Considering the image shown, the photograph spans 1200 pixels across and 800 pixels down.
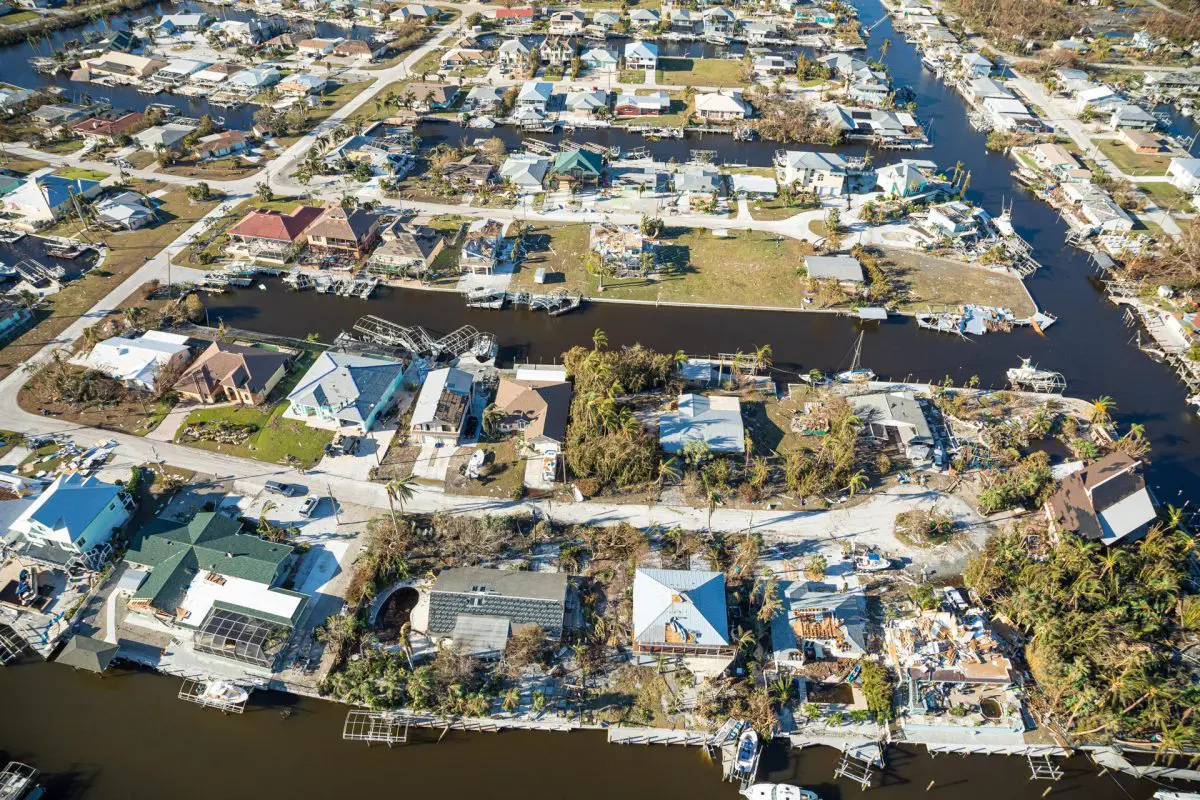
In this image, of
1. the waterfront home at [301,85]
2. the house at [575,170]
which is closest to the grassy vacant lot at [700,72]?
the house at [575,170]

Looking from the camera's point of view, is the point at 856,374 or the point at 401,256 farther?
the point at 401,256

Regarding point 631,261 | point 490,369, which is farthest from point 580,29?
point 490,369

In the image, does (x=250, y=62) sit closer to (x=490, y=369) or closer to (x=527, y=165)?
(x=527, y=165)

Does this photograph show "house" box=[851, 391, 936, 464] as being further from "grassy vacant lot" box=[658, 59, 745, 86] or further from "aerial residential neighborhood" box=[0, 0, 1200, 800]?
"grassy vacant lot" box=[658, 59, 745, 86]

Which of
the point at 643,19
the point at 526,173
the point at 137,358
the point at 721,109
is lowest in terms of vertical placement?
the point at 137,358

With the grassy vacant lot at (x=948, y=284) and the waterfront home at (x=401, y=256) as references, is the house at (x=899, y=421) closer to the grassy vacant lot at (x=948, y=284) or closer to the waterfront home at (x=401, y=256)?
the grassy vacant lot at (x=948, y=284)

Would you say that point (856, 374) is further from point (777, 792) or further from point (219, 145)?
point (219, 145)

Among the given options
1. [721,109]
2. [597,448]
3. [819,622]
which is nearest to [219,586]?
[597,448]

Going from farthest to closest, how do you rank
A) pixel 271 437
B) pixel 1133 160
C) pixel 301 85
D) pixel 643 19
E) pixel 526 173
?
pixel 643 19 → pixel 301 85 → pixel 1133 160 → pixel 526 173 → pixel 271 437
